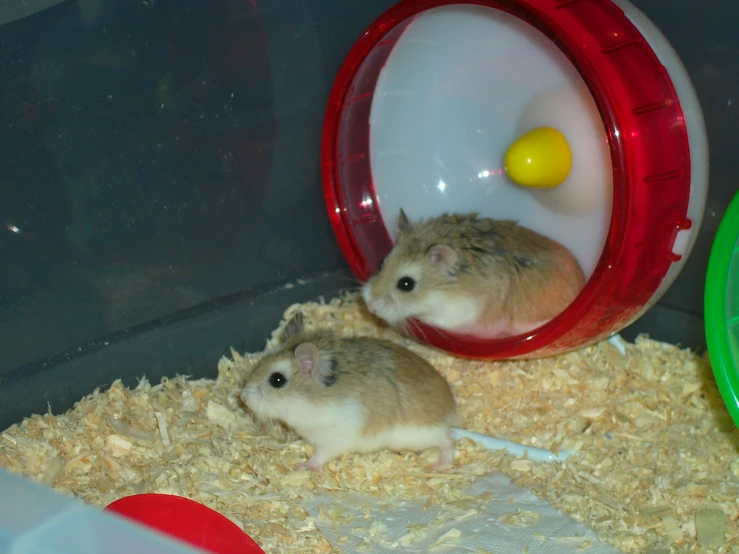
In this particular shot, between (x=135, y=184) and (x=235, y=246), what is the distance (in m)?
0.61

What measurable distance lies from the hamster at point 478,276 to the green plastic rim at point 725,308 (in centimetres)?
57

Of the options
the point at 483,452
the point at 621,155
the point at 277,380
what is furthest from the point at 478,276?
the point at 277,380

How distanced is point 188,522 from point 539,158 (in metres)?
1.98

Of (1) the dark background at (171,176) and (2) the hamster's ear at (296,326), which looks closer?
(1) the dark background at (171,176)

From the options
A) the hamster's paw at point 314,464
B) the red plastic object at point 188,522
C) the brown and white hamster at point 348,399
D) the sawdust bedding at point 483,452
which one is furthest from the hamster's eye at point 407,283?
the red plastic object at point 188,522

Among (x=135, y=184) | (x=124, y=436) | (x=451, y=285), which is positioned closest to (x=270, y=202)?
(x=135, y=184)

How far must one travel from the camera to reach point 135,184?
3.71m

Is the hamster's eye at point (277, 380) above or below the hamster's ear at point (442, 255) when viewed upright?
below

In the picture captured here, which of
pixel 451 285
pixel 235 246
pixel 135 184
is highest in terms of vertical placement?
pixel 135 184

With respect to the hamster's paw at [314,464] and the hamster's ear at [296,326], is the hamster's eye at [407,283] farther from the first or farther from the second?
the hamster's paw at [314,464]

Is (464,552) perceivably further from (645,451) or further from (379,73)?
(379,73)

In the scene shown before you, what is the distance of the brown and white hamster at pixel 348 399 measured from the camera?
11.0ft

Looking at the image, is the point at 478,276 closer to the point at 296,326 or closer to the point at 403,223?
the point at 403,223

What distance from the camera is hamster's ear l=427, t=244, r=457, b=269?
11.9 feet
